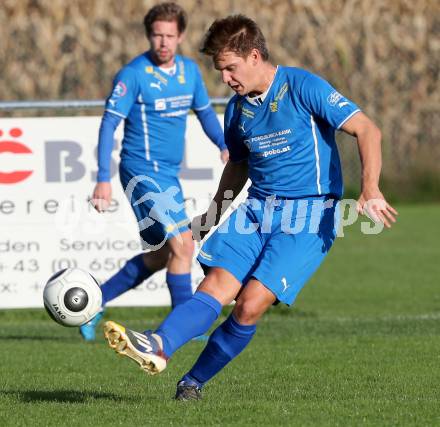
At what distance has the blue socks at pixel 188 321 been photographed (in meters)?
6.06

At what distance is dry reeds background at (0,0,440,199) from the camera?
1980 cm

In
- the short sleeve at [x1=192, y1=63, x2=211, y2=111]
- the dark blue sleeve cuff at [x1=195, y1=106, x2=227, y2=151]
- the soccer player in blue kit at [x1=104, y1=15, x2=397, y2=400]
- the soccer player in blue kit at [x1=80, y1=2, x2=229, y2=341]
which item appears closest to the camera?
the soccer player in blue kit at [x1=104, y1=15, x2=397, y2=400]

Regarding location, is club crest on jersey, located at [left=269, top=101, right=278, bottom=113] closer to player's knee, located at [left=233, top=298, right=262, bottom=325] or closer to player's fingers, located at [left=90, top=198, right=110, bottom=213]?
player's knee, located at [left=233, top=298, right=262, bottom=325]

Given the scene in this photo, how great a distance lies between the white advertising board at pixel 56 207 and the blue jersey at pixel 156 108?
1.48 metres

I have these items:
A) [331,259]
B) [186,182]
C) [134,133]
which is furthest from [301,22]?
[134,133]

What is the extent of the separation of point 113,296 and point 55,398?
10.1ft

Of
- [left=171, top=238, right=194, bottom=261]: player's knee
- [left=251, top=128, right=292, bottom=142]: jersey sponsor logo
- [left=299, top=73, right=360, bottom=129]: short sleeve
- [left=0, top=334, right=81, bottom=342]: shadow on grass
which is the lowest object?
[left=0, top=334, right=81, bottom=342]: shadow on grass

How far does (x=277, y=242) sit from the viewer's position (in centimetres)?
642

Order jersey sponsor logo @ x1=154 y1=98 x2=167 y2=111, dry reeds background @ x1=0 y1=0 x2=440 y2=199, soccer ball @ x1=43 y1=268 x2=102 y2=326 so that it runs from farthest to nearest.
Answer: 1. dry reeds background @ x1=0 y1=0 x2=440 y2=199
2. jersey sponsor logo @ x1=154 y1=98 x2=167 y2=111
3. soccer ball @ x1=43 y1=268 x2=102 y2=326

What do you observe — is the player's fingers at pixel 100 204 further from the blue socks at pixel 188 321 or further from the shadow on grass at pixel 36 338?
the blue socks at pixel 188 321

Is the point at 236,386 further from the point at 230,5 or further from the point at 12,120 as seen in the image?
the point at 230,5

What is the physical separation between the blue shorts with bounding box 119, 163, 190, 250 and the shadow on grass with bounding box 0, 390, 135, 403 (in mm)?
2645

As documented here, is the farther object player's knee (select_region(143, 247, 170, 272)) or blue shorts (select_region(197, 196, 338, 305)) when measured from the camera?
player's knee (select_region(143, 247, 170, 272))

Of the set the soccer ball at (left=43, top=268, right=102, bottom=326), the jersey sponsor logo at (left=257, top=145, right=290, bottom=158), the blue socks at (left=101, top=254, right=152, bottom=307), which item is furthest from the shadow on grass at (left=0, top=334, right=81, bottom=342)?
the jersey sponsor logo at (left=257, top=145, right=290, bottom=158)
